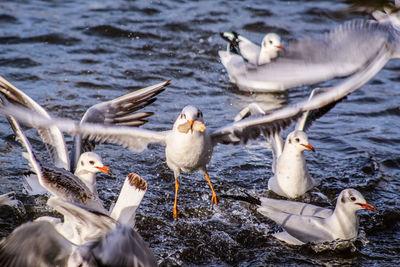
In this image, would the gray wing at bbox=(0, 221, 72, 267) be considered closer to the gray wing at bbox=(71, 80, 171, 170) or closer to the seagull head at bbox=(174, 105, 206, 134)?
the seagull head at bbox=(174, 105, 206, 134)

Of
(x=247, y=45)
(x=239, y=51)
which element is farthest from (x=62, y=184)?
(x=247, y=45)

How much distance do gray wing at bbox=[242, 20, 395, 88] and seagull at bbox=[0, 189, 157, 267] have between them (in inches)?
65.9

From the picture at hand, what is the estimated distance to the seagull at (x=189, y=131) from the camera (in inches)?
214

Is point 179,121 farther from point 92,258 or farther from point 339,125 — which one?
point 339,125

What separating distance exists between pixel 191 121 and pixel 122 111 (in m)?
1.39

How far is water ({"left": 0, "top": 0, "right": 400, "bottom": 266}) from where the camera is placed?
5.43 m

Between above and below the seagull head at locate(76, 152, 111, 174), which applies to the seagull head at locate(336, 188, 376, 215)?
below

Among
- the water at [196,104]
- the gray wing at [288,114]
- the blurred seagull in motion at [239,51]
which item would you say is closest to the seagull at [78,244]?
the water at [196,104]

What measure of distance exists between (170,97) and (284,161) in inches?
129

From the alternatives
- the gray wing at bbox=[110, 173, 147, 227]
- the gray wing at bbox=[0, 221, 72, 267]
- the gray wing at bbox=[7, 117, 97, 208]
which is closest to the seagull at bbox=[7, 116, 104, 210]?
the gray wing at bbox=[7, 117, 97, 208]

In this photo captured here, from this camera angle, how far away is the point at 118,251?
340 cm

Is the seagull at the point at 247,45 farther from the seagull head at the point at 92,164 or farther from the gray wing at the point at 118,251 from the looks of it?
the gray wing at the point at 118,251

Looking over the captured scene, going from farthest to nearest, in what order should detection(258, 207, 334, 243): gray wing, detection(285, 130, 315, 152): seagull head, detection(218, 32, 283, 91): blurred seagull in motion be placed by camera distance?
detection(218, 32, 283, 91): blurred seagull in motion → detection(285, 130, 315, 152): seagull head → detection(258, 207, 334, 243): gray wing

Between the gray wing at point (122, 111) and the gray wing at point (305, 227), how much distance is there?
189cm
